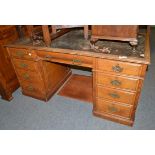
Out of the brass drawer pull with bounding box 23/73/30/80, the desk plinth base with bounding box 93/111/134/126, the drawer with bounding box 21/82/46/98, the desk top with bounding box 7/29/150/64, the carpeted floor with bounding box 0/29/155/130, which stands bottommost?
the carpeted floor with bounding box 0/29/155/130

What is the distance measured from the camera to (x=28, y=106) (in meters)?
2.30

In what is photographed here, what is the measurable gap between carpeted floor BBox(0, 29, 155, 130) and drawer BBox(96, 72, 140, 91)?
1.86 ft

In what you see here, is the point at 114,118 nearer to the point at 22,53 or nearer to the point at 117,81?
the point at 117,81

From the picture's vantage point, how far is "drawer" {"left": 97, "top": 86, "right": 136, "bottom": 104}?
1654 millimetres

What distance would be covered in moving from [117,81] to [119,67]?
176mm

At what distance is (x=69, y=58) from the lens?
174 centimetres

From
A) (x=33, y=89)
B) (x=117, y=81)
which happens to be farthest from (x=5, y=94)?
(x=117, y=81)

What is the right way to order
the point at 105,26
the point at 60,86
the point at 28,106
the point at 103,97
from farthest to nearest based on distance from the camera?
1. the point at 60,86
2. the point at 28,106
3. the point at 103,97
4. the point at 105,26

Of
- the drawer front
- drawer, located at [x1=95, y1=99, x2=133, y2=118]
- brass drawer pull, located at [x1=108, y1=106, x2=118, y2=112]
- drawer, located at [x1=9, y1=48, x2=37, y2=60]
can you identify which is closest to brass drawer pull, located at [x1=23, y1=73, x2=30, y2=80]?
drawer, located at [x1=9, y1=48, x2=37, y2=60]

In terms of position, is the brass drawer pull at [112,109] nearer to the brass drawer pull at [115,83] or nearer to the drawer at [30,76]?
the brass drawer pull at [115,83]

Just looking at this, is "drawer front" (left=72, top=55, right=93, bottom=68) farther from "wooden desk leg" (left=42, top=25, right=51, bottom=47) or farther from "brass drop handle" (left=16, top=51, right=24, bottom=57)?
"brass drop handle" (left=16, top=51, right=24, bottom=57)

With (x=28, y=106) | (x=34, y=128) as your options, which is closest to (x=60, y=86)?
(x=28, y=106)

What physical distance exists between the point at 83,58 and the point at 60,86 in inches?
44.1

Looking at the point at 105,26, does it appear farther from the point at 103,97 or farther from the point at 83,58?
the point at 103,97
